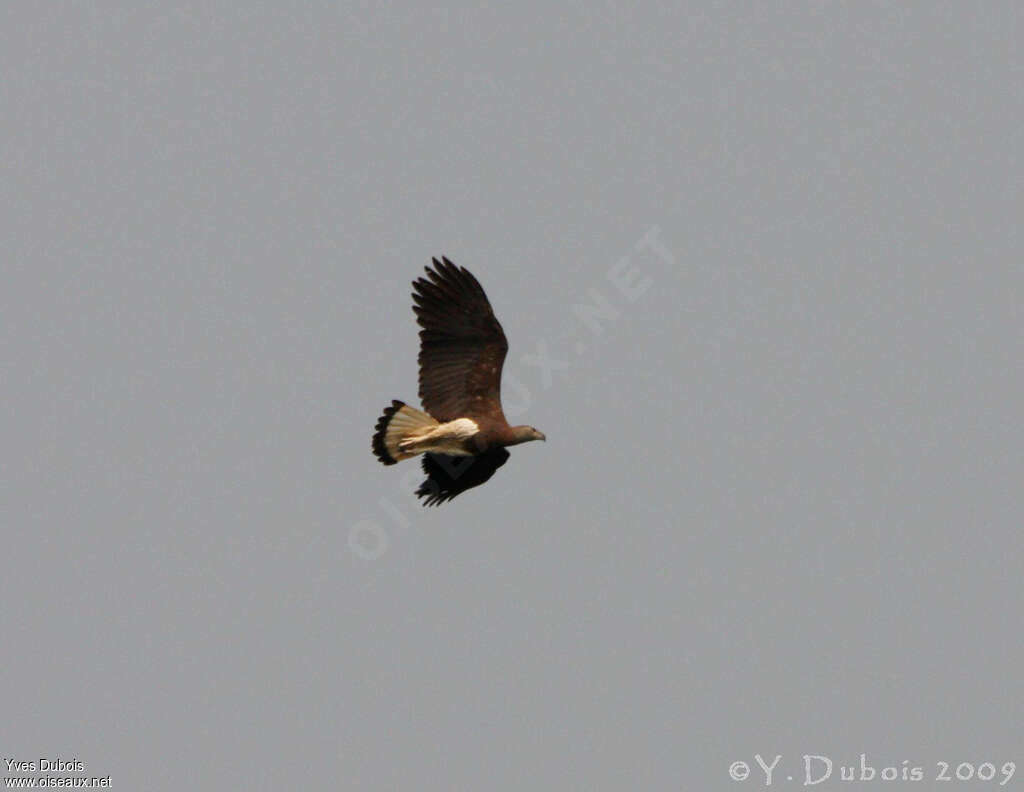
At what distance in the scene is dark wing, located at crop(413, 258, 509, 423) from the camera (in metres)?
14.8

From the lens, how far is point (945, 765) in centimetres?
1583

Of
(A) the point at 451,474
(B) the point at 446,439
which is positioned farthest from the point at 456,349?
(A) the point at 451,474

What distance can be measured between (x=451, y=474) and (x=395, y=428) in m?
1.18

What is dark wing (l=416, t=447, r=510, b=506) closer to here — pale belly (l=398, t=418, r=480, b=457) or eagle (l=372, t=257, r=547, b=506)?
eagle (l=372, t=257, r=547, b=506)

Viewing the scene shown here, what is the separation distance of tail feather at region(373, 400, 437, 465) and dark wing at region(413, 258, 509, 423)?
0.41m

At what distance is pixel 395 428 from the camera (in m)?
14.3

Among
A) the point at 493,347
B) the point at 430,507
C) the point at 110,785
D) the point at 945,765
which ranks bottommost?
the point at 945,765

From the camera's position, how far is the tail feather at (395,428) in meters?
14.3

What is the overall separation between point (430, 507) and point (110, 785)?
5837 mm

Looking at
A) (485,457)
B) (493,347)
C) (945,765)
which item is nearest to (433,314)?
(493,347)

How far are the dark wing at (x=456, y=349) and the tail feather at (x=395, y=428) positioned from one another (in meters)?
0.41

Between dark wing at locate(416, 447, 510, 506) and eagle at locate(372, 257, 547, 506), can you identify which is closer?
eagle at locate(372, 257, 547, 506)

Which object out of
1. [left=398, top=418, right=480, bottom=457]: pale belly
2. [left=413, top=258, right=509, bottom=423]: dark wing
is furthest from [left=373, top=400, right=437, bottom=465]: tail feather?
[left=413, top=258, right=509, bottom=423]: dark wing

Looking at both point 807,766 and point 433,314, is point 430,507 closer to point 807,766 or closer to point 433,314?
point 433,314
